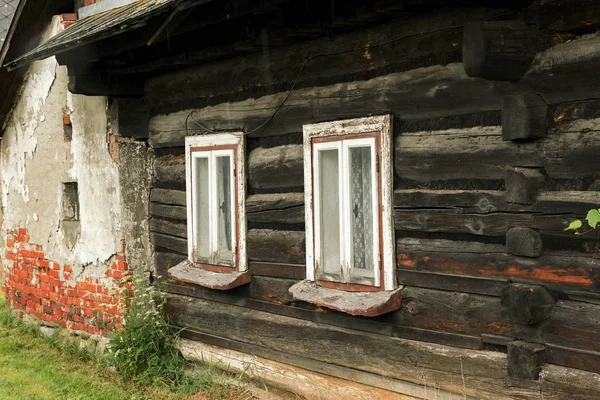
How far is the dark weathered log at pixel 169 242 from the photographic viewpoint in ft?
23.7

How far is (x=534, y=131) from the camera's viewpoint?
4176mm

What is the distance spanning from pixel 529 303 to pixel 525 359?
29cm

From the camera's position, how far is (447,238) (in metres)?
4.76

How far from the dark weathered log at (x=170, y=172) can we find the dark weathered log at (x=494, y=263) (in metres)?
2.66

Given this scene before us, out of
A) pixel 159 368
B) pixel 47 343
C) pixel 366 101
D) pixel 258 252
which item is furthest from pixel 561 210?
pixel 47 343

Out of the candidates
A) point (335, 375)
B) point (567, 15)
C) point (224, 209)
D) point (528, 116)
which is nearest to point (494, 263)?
point (528, 116)

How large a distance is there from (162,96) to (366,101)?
2673mm

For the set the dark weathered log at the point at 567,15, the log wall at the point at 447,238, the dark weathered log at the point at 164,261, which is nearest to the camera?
the dark weathered log at the point at 567,15

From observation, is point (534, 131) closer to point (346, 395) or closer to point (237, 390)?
point (346, 395)

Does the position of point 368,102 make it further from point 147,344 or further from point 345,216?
point 147,344

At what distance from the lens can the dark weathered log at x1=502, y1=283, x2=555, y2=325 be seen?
420 cm

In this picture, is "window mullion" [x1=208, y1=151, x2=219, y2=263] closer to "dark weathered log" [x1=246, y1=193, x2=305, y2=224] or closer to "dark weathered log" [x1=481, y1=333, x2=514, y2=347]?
"dark weathered log" [x1=246, y1=193, x2=305, y2=224]

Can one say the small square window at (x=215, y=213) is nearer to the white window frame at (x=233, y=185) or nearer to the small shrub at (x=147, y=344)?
the white window frame at (x=233, y=185)

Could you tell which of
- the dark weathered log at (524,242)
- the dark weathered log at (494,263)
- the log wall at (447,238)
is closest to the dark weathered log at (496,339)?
→ the log wall at (447,238)
